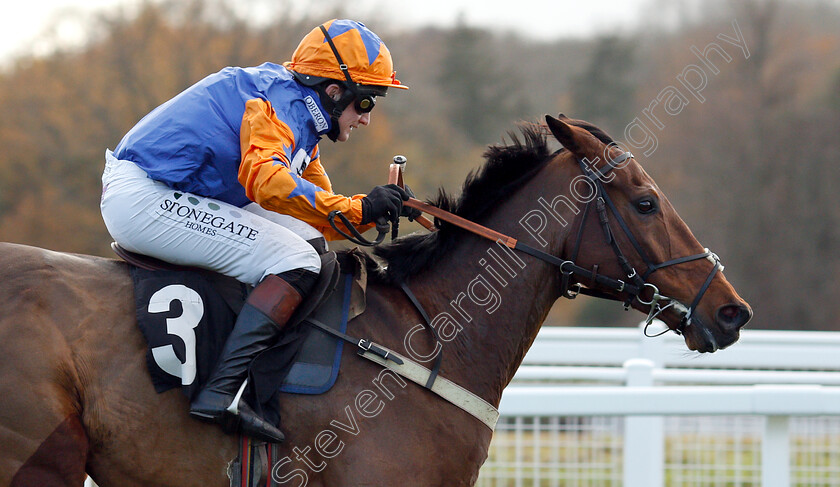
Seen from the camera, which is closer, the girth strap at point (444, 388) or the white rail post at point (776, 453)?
the girth strap at point (444, 388)

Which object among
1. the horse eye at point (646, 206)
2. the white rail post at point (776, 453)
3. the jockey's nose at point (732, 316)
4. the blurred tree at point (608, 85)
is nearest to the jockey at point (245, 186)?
the horse eye at point (646, 206)

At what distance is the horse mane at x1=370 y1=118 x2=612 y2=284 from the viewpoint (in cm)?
338

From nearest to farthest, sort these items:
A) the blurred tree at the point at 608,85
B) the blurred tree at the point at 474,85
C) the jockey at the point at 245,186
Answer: the jockey at the point at 245,186
the blurred tree at the point at 474,85
the blurred tree at the point at 608,85

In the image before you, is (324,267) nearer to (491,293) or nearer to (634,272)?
(491,293)

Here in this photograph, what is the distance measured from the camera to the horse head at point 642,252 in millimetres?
3201

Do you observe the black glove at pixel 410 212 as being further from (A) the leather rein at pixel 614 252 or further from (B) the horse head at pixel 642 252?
(B) the horse head at pixel 642 252

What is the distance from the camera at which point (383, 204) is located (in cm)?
313

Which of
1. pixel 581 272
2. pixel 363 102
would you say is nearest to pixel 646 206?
pixel 581 272

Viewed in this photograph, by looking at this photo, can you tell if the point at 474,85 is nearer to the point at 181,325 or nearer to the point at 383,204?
the point at 383,204

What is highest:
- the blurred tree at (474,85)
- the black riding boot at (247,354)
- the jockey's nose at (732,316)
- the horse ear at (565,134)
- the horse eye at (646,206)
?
the blurred tree at (474,85)

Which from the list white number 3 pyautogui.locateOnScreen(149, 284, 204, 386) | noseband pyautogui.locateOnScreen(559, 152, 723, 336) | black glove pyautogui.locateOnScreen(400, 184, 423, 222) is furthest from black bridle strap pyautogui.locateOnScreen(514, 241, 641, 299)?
white number 3 pyautogui.locateOnScreen(149, 284, 204, 386)

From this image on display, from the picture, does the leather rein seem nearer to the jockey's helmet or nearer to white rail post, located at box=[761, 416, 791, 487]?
the jockey's helmet

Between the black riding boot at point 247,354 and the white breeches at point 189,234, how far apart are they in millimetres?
99

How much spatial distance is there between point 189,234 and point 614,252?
1534 millimetres
